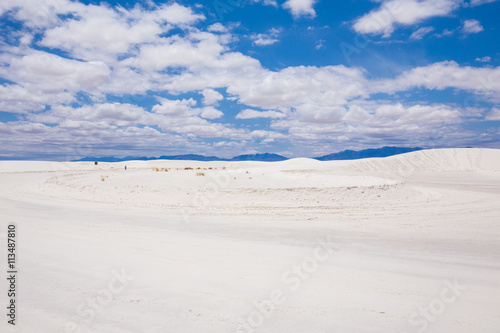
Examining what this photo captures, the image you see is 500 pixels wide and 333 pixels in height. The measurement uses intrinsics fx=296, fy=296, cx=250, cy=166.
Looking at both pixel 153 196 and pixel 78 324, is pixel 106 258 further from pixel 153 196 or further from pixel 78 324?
pixel 153 196

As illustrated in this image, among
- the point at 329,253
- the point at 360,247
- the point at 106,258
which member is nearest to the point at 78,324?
the point at 106,258

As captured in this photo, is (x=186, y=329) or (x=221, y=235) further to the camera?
(x=221, y=235)

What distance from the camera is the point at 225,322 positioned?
399cm

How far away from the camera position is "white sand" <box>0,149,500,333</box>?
160 inches

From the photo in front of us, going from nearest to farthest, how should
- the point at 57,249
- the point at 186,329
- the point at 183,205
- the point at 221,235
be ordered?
the point at 186,329
the point at 57,249
the point at 221,235
the point at 183,205

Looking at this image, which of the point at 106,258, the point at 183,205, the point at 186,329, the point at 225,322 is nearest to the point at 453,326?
the point at 225,322

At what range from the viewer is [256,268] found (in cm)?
609

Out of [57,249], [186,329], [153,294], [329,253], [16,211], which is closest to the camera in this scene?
[186,329]

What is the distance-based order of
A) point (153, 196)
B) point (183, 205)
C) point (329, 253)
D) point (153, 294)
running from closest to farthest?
point (153, 294), point (329, 253), point (183, 205), point (153, 196)

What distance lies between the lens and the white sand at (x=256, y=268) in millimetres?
4070

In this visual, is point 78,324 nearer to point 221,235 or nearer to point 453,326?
point 453,326

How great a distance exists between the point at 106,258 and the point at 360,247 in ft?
20.9

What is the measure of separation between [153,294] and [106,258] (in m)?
2.27

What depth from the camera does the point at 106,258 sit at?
20.9 feet
